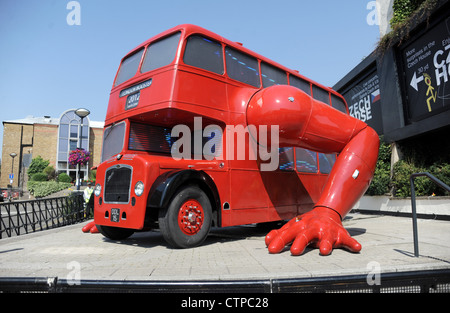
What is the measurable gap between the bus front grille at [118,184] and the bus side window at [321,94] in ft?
19.1

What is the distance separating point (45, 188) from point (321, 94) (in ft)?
112

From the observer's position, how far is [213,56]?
626 cm

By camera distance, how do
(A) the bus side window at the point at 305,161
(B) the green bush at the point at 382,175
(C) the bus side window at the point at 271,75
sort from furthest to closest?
(B) the green bush at the point at 382,175 < (A) the bus side window at the point at 305,161 < (C) the bus side window at the point at 271,75

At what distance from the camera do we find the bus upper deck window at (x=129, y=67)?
660 centimetres

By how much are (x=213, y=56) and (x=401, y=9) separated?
965 cm

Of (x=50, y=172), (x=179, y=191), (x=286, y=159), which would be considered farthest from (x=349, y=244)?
(x=50, y=172)

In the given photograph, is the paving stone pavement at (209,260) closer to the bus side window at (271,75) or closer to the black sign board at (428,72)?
the bus side window at (271,75)

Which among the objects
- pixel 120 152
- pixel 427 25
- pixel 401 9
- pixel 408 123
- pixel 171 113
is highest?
pixel 401 9

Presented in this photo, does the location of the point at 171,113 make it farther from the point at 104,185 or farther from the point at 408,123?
the point at 408,123

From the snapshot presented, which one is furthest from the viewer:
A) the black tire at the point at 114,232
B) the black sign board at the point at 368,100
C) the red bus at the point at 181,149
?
the black sign board at the point at 368,100

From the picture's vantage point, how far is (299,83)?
854 cm

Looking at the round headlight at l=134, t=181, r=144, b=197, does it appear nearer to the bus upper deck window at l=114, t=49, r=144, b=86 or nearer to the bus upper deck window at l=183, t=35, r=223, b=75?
the bus upper deck window at l=183, t=35, r=223, b=75

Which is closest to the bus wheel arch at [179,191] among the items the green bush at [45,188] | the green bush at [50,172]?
the green bush at [45,188]

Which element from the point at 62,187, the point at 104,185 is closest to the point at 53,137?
the point at 62,187
